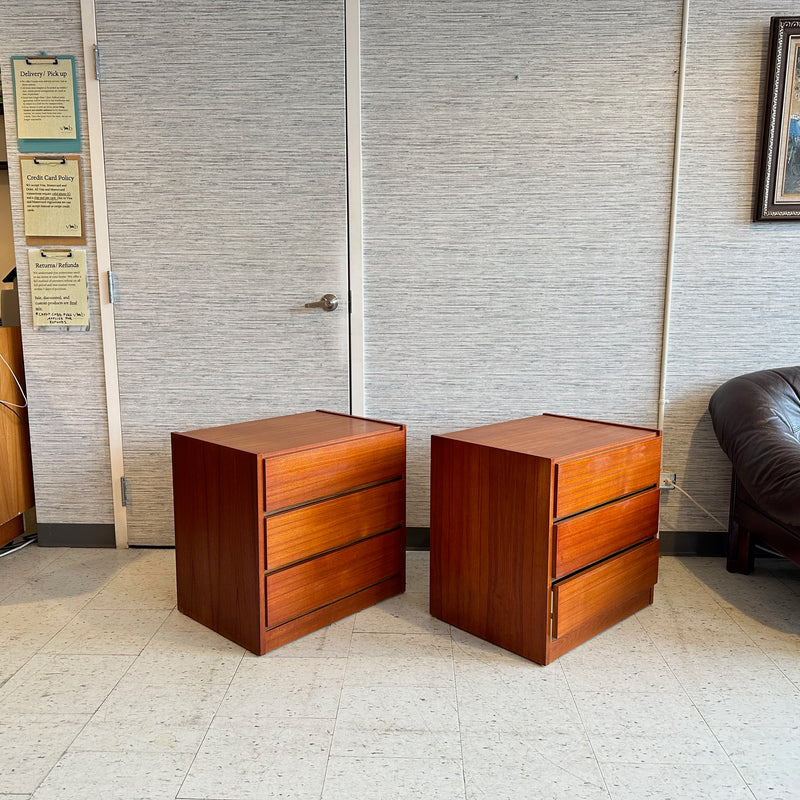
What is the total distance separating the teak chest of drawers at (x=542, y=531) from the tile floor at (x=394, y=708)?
90 mm

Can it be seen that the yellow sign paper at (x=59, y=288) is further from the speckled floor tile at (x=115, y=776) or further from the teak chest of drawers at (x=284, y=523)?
the speckled floor tile at (x=115, y=776)

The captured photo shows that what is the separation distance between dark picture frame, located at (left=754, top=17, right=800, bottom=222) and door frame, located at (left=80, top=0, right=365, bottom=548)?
150 cm

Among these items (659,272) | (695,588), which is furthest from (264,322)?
(695,588)

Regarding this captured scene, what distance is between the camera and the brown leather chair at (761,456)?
7.11 ft

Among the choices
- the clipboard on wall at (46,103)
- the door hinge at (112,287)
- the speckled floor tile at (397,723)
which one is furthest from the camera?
the door hinge at (112,287)

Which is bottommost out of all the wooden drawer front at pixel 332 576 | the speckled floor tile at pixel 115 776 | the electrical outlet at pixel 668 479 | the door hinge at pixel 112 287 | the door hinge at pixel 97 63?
the speckled floor tile at pixel 115 776

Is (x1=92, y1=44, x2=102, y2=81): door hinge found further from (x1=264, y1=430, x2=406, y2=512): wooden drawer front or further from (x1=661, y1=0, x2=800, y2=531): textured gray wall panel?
(x1=661, y1=0, x2=800, y2=531): textured gray wall panel

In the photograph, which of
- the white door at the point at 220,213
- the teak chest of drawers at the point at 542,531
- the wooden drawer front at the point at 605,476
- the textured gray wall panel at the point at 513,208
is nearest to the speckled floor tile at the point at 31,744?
the teak chest of drawers at the point at 542,531

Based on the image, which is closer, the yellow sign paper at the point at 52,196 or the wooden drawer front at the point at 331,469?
the wooden drawer front at the point at 331,469

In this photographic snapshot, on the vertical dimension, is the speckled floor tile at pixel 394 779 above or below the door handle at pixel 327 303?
below

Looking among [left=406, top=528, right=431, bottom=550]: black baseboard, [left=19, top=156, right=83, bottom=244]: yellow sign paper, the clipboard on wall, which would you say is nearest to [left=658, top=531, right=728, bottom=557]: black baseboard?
[left=406, top=528, right=431, bottom=550]: black baseboard

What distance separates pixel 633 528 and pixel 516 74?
66.9 inches

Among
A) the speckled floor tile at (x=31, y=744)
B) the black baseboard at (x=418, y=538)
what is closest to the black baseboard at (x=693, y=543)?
the black baseboard at (x=418, y=538)

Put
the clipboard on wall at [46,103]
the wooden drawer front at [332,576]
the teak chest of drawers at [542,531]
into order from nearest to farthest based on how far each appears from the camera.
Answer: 1. the teak chest of drawers at [542,531]
2. the wooden drawer front at [332,576]
3. the clipboard on wall at [46,103]
